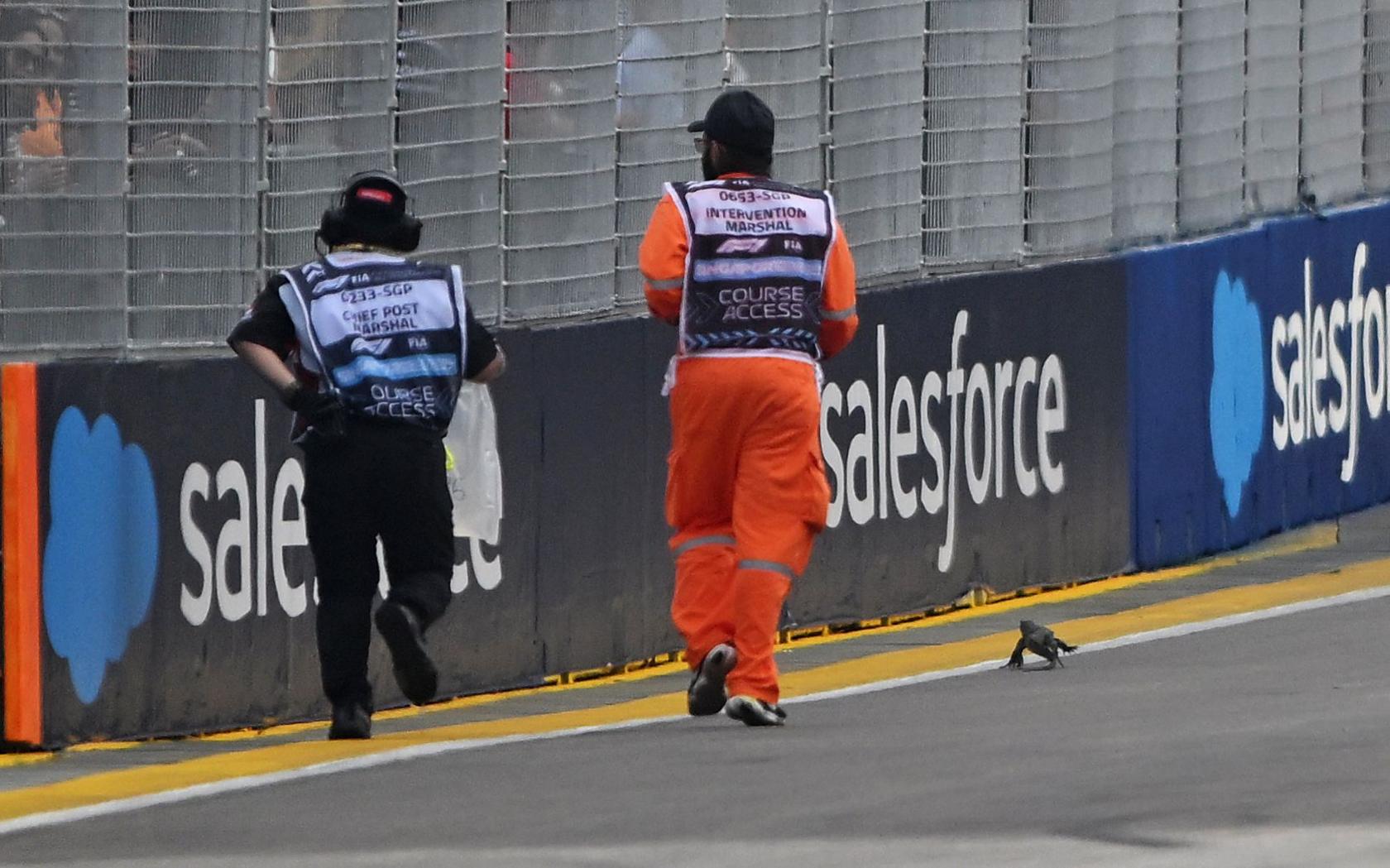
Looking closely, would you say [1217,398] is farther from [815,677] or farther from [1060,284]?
[815,677]

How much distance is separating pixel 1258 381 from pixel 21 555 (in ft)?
23.6

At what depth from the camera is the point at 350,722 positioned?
9562 millimetres

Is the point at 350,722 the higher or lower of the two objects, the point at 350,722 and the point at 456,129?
the lower

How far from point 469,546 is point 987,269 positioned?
3531 millimetres

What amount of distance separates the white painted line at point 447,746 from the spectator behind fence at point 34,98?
213 centimetres

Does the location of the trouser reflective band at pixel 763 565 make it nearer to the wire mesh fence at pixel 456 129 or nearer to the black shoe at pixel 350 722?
the black shoe at pixel 350 722

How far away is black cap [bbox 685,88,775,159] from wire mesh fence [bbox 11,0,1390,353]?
1615 mm

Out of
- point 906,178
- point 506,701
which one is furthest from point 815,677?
point 906,178

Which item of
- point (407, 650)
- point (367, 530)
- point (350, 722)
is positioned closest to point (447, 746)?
point (407, 650)

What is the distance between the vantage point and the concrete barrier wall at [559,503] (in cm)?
977

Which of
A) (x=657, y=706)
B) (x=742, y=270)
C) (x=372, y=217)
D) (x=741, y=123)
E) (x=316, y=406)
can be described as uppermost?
(x=741, y=123)

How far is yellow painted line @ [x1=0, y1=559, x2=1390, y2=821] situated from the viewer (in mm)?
8680

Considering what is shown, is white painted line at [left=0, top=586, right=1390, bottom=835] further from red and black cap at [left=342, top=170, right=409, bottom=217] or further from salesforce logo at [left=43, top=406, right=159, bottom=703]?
red and black cap at [left=342, top=170, right=409, bottom=217]

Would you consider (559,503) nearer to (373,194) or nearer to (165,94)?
(165,94)
